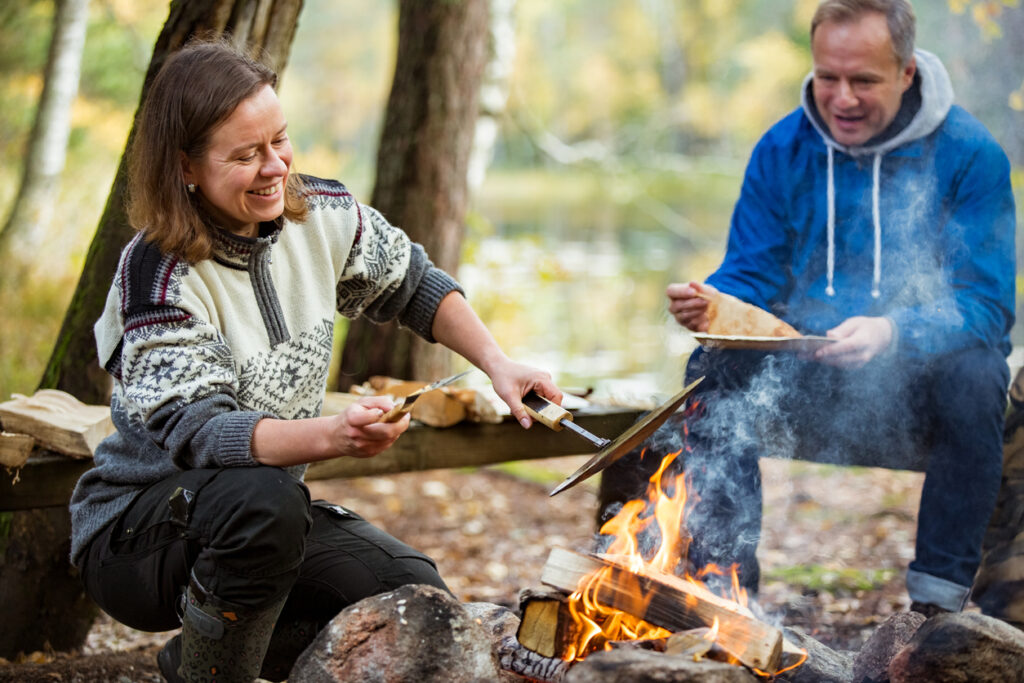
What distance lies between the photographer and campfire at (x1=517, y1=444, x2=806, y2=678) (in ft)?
6.02

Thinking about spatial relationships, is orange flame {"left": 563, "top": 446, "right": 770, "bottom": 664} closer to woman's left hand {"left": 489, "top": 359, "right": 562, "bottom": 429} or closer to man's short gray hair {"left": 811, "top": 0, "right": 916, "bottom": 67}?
woman's left hand {"left": 489, "top": 359, "right": 562, "bottom": 429}

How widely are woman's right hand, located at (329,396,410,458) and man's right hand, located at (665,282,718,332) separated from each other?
1180mm

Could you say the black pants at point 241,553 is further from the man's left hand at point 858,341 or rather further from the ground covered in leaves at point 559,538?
the man's left hand at point 858,341

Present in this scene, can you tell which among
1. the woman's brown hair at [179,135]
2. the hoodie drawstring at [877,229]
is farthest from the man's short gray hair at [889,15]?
the woman's brown hair at [179,135]

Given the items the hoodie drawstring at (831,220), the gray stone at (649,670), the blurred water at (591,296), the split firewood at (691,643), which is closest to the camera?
the gray stone at (649,670)

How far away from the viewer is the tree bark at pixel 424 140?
439 centimetres

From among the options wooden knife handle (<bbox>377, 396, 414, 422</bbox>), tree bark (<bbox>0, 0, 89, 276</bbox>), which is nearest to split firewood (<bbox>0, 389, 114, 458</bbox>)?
wooden knife handle (<bbox>377, 396, 414, 422</bbox>)

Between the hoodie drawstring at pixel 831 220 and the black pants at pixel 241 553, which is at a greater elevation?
the hoodie drawstring at pixel 831 220

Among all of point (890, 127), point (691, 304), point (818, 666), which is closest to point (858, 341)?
point (691, 304)

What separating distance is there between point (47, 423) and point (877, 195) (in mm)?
2402

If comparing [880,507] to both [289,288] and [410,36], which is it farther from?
[289,288]

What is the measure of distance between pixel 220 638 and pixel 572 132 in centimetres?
2875

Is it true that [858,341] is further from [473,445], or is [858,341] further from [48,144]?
[48,144]

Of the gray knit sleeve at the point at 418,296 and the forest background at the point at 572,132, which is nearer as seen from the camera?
the gray knit sleeve at the point at 418,296
